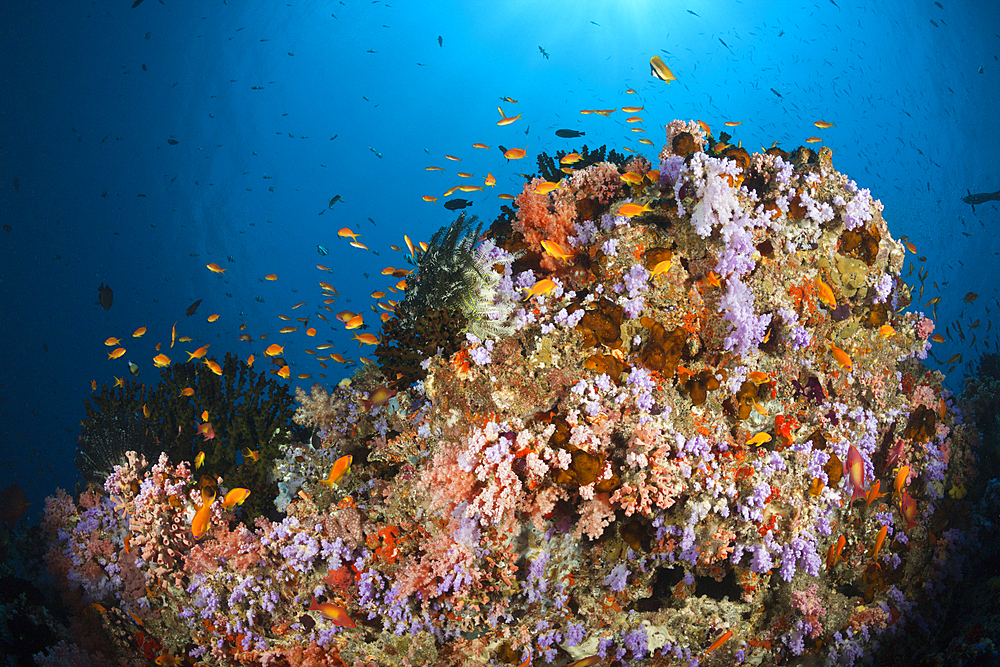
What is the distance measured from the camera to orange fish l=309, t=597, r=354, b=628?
3762 millimetres

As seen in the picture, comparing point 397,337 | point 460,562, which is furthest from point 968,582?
point 397,337

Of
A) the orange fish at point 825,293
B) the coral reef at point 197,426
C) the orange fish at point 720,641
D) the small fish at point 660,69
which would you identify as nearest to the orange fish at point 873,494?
the orange fish at point 825,293

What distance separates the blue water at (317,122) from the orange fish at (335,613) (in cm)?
4240

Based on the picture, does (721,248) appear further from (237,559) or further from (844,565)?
(237,559)

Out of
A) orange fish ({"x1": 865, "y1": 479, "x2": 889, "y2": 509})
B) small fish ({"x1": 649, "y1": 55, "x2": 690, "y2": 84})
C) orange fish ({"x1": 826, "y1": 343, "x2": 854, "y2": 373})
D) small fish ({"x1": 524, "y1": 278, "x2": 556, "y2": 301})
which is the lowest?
orange fish ({"x1": 865, "y1": 479, "x2": 889, "y2": 509})

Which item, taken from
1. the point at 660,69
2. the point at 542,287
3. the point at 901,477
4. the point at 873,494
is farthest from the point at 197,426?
the point at 901,477

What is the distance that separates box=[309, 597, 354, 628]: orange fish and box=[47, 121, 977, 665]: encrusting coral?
0.34ft

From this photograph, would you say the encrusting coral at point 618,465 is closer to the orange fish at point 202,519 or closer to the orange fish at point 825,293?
the orange fish at point 825,293

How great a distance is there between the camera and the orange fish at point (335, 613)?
3.76 meters

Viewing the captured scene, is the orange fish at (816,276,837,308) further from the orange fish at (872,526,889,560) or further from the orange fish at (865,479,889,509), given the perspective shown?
the orange fish at (872,526,889,560)

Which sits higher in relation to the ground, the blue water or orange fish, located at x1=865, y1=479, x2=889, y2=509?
the blue water

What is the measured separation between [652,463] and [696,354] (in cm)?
127


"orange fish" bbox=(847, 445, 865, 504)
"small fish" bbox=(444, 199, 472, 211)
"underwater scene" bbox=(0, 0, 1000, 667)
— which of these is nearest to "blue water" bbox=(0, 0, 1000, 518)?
"small fish" bbox=(444, 199, 472, 211)

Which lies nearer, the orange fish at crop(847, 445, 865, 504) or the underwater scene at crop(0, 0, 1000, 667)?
the underwater scene at crop(0, 0, 1000, 667)
